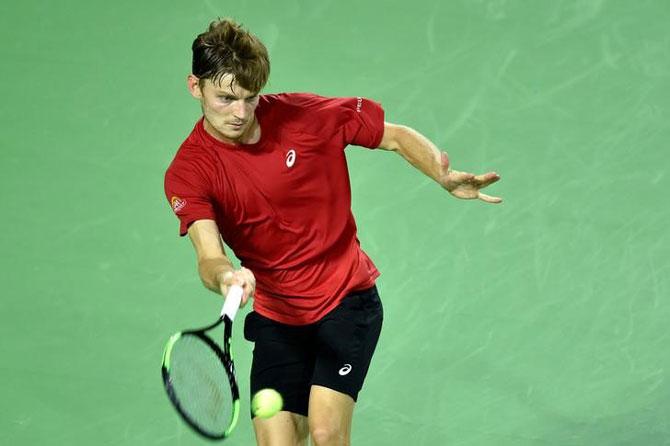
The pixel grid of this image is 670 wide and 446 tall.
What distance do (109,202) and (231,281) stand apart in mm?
2773

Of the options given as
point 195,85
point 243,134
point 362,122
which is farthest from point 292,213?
point 195,85

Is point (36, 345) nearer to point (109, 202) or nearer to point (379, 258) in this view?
point (109, 202)

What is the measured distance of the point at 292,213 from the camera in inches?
165

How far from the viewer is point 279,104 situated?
4242 mm

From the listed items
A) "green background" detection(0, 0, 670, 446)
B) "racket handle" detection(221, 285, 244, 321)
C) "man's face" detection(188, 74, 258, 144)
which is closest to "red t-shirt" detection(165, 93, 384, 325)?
"man's face" detection(188, 74, 258, 144)

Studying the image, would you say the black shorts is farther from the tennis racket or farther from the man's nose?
the man's nose

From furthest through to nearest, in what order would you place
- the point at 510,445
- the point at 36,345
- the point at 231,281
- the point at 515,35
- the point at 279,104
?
the point at 515,35
the point at 36,345
the point at 510,445
the point at 279,104
the point at 231,281

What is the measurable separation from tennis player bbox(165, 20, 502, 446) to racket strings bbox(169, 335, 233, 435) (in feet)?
1.13

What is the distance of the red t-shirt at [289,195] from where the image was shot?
161 inches

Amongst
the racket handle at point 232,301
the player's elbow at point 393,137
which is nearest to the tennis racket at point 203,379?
the racket handle at point 232,301

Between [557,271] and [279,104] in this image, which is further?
[557,271]

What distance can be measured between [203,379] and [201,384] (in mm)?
19

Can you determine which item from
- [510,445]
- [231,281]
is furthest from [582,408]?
[231,281]

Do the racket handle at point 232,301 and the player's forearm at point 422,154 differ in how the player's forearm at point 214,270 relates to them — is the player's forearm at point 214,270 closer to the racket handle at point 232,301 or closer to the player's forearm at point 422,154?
the racket handle at point 232,301
